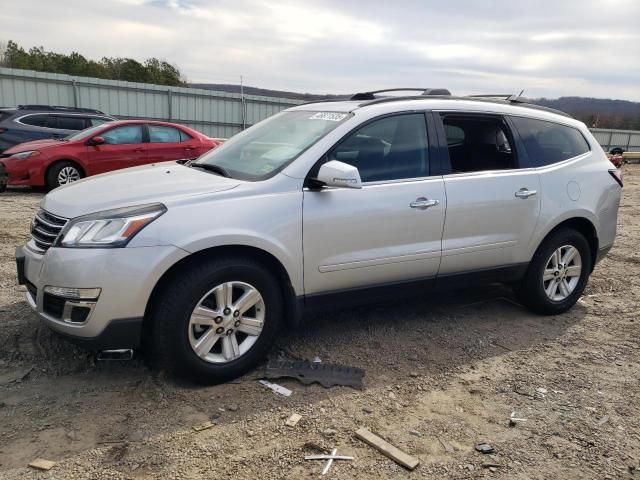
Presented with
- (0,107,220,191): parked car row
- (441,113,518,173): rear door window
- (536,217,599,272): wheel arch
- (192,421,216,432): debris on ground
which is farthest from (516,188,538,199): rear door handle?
(0,107,220,191): parked car row

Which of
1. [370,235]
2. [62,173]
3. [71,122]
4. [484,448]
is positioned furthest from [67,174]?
[484,448]

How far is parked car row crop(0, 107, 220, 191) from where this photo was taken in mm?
9719

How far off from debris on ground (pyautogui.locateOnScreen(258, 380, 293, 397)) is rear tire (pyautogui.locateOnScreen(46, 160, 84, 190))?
7.86 m

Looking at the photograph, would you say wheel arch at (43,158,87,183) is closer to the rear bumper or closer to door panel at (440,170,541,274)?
the rear bumper

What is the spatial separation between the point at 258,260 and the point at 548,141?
2910 millimetres

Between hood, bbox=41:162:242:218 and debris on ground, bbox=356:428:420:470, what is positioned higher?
hood, bbox=41:162:242:218

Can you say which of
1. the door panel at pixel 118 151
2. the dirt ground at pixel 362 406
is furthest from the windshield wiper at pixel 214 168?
the door panel at pixel 118 151

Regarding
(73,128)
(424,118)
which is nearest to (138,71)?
(73,128)

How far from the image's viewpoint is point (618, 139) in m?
32.9

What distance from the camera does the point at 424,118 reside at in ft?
13.6

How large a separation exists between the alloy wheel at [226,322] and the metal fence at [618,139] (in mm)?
32728

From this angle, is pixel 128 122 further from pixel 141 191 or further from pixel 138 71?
pixel 138 71

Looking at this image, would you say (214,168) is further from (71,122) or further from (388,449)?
(71,122)

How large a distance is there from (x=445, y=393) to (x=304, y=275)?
3.83ft
